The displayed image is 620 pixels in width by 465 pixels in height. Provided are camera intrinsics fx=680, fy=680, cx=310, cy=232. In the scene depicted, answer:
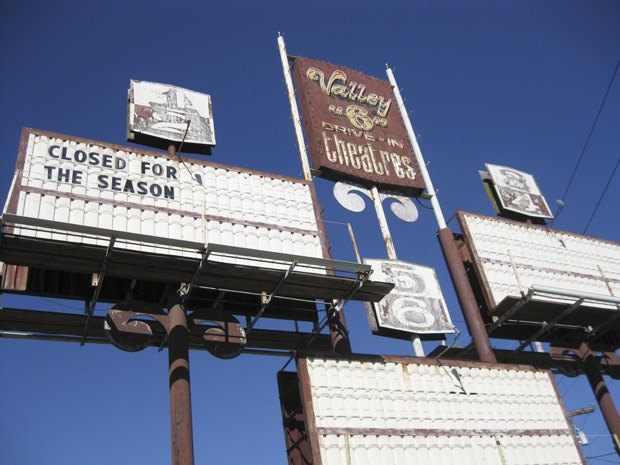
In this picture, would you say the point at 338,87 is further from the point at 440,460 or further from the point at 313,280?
the point at 440,460

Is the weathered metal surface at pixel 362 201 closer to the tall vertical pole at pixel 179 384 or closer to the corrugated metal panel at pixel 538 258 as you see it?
the corrugated metal panel at pixel 538 258

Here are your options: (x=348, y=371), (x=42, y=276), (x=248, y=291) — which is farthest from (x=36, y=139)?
(x=348, y=371)

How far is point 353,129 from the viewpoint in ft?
82.4

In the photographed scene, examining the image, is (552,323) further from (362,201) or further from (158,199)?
(158,199)

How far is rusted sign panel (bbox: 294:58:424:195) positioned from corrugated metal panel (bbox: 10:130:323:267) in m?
4.05

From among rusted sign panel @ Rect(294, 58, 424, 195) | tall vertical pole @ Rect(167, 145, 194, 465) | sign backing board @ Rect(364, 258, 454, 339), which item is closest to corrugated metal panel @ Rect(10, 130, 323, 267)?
tall vertical pole @ Rect(167, 145, 194, 465)

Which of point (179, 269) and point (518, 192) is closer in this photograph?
point (179, 269)

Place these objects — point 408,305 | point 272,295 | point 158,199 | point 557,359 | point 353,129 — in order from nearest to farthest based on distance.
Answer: point 272,295 < point 158,199 < point 408,305 < point 557,359 < point 353,129

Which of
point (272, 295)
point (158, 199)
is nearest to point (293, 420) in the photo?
point (272, 295)

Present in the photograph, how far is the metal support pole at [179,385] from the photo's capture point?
45.5 feet

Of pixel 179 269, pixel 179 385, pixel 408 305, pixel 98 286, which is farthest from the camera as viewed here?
pixel 408 305

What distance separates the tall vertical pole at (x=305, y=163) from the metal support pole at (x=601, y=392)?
9.53 meters

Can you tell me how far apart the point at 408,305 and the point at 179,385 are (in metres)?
8.84

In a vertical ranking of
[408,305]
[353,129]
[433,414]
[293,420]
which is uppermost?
[353,129]
